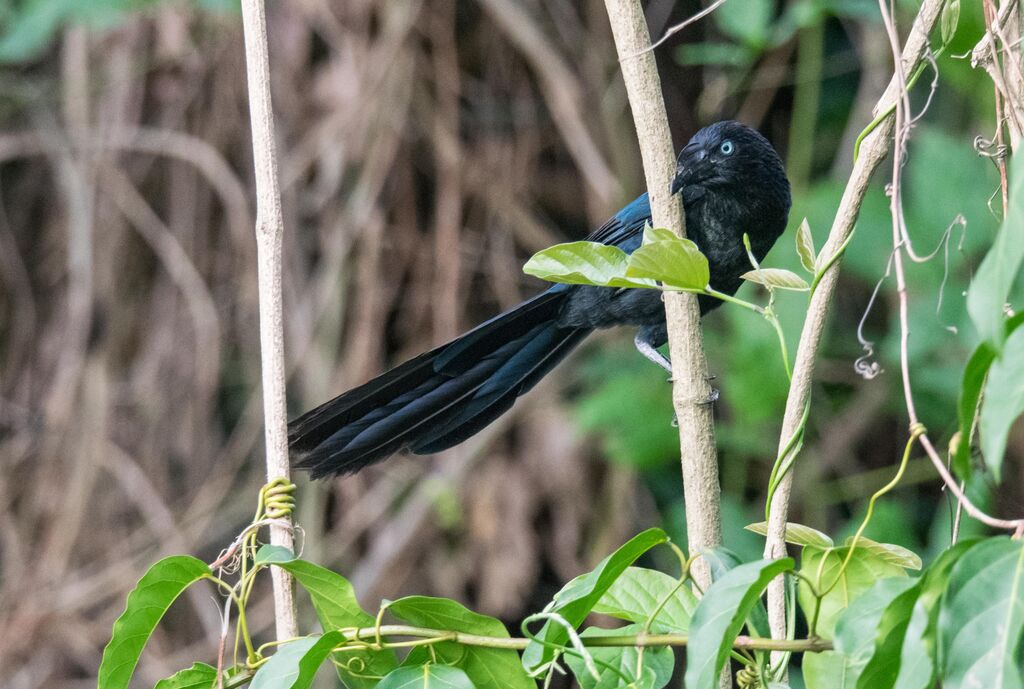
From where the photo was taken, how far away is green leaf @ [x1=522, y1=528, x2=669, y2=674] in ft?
3.38

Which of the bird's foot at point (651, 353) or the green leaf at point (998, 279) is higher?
the bird's foot at point (651, 353)

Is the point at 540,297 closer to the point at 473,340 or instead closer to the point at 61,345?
the point at 473,340

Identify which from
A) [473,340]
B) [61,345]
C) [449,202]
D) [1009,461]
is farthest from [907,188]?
[61,345]

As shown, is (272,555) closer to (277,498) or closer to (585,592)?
(277,498)

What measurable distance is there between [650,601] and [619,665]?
3.3 inches

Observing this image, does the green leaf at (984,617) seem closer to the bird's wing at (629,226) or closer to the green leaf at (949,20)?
the green leaf at (949,20)

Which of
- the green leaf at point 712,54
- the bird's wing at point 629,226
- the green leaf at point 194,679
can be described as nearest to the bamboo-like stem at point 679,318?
the green leaf at point 194,679

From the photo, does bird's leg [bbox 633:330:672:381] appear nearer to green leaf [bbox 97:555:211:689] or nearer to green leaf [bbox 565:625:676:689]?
green leaf [bbox 565:625:676:689]

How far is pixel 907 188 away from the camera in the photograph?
3.63m

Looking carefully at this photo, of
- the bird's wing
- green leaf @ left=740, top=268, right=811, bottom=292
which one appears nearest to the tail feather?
the bird's wing

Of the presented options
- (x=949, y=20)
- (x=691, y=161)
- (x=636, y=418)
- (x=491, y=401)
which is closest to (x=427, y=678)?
(x=949, y=20)

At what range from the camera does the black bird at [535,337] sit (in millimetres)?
1837

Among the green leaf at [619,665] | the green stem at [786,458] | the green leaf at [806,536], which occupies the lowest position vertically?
the green leaf at [619,665]

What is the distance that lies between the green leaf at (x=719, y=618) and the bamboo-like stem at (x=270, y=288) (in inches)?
23.5
